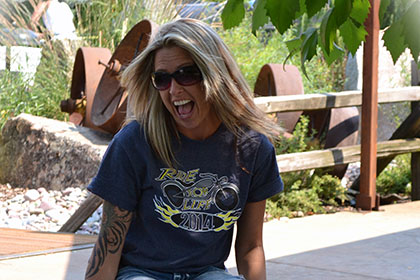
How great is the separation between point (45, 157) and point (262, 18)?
5329 millimetres

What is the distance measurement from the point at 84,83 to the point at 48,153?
1178mm

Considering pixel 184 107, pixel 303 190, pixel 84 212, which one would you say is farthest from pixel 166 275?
pixel 303 190

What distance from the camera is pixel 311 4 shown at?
155 cm

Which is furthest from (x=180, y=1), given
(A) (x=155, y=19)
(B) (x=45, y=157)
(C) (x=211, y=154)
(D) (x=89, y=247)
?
(C) (x=211, y=154)

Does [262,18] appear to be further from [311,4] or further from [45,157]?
[45,157]

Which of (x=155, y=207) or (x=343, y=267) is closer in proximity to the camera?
(x=155, y=207)

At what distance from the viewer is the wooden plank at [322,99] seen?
18.0 ft

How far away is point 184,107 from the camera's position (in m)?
2.32

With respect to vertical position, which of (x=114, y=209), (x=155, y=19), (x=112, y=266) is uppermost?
(x=155, y=19)

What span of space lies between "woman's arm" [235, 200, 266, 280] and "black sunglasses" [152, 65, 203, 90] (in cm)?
49

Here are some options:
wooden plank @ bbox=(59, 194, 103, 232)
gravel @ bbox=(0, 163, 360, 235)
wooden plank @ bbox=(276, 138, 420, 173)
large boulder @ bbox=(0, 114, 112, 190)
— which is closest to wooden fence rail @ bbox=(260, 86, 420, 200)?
wooden plank @ bbox=(276, 138, 420, 173)

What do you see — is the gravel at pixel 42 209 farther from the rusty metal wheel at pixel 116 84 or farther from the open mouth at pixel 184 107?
the open mouth at pixel 184 107

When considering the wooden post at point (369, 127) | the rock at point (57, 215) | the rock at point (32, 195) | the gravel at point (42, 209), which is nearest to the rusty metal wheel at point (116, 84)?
the gravel at point (42, 209)

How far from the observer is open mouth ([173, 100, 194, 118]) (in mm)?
2303
